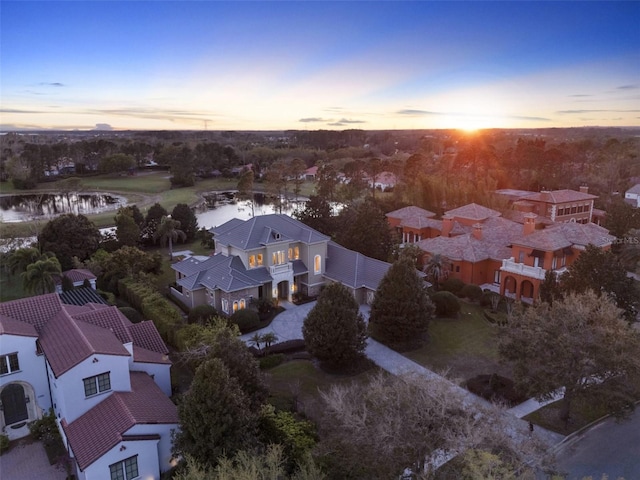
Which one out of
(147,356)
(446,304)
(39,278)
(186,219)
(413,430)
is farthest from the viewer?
(186,219)

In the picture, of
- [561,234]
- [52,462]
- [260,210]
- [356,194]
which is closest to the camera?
[52,462]


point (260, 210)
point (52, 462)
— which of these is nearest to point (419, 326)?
point (52, 462)

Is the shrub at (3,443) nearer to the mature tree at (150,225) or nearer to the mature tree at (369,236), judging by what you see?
the mature tree at (369,236)

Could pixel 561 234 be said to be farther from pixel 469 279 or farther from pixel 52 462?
pixel 52 462

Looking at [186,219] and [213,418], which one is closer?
[213,418]

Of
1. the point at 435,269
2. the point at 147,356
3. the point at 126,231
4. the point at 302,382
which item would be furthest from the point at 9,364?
the point at 435,269

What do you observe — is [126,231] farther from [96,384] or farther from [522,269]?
[522,269]

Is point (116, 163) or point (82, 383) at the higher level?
point (116, 163)
